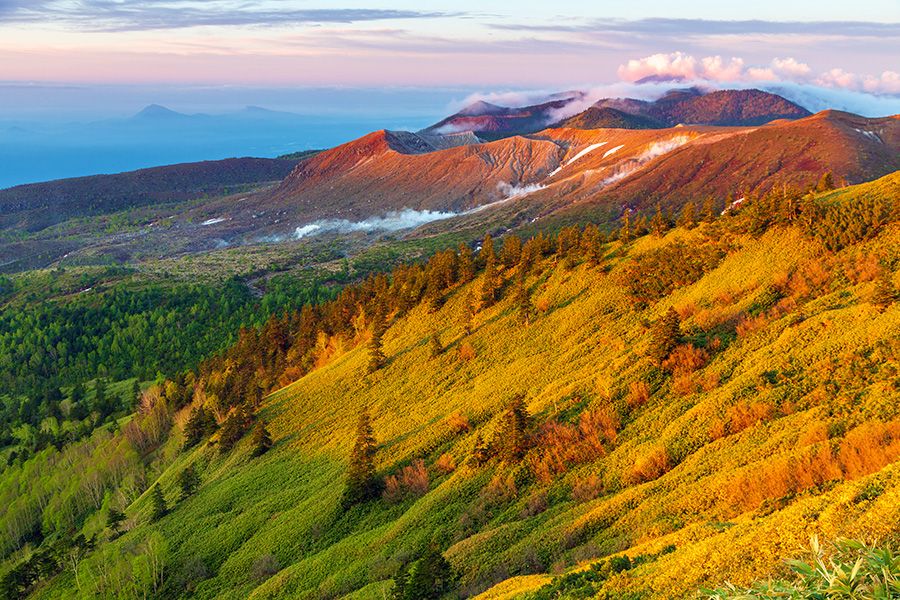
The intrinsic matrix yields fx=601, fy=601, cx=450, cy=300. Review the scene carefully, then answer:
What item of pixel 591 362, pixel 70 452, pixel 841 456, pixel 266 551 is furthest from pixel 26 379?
pixel 841 456

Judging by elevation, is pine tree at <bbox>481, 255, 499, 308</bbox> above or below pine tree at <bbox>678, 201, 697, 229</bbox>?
below

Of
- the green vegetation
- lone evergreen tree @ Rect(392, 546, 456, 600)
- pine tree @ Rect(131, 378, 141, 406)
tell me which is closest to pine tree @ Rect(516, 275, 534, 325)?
lone evergreen tree @ Rect(392, 546, 456, 600)

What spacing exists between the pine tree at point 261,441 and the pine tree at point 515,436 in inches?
1159

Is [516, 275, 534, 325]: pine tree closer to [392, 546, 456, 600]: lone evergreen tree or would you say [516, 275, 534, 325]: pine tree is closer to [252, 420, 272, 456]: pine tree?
[252, 420, 272, 456]: pine tree

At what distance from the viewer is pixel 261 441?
2325 inches

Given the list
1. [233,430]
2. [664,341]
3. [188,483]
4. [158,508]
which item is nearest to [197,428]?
[233,430]

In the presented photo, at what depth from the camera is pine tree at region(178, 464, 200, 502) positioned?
55969 millimetres

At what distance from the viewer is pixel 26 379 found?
130625 mm

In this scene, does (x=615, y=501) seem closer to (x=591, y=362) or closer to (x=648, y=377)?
(x=648, y=377)

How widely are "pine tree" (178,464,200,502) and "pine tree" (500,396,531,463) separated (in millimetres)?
33379

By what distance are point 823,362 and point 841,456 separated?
38.0 feet

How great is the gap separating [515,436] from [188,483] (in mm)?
35413

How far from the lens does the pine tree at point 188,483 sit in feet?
184

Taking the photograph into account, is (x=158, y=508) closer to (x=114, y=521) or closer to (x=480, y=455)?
(x=114, y=521)
